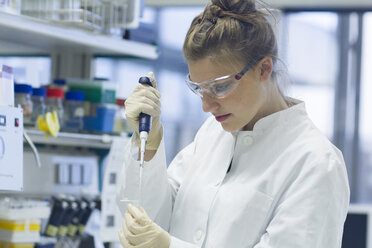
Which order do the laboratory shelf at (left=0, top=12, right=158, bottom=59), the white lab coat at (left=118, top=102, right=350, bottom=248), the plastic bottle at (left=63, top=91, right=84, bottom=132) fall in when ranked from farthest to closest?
the plastic bottle at (left=63, top=91, right=84, bottom=132), the laboratory shelf at (left=0, top=12, right=158, bottom=59), the white lab coat at (left=118, top=102, right=350, bottom=248)

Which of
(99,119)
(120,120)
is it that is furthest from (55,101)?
(120,120)

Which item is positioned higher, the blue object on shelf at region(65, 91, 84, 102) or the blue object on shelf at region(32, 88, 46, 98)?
the blue object on shelf at region(32, 88, 46, 98)

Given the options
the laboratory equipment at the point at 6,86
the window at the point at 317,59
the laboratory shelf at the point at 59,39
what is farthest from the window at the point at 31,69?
the window at the point at 317,59

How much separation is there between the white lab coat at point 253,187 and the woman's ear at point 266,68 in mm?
105

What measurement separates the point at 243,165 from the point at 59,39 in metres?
0.77

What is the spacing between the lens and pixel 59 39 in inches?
72.9

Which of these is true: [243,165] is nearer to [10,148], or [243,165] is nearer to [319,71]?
[10,148]

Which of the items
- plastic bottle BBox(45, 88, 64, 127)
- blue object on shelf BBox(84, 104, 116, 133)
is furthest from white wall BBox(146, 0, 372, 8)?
plastic bottle BBox(45, 88, 64, 127)

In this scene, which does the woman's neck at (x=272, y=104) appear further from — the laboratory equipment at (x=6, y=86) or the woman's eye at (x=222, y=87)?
the laboratory equipment at (x=6, y=86)

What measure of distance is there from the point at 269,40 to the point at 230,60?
4.4 inches

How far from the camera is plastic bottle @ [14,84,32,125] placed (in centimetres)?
176

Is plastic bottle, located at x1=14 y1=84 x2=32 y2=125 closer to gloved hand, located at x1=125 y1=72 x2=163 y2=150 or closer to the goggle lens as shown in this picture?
gloved hand, located at x1=125 y1=72 x2=163 y2=150

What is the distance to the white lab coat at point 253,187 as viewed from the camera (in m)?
1.27

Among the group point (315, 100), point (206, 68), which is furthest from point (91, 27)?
point (315, 100)
